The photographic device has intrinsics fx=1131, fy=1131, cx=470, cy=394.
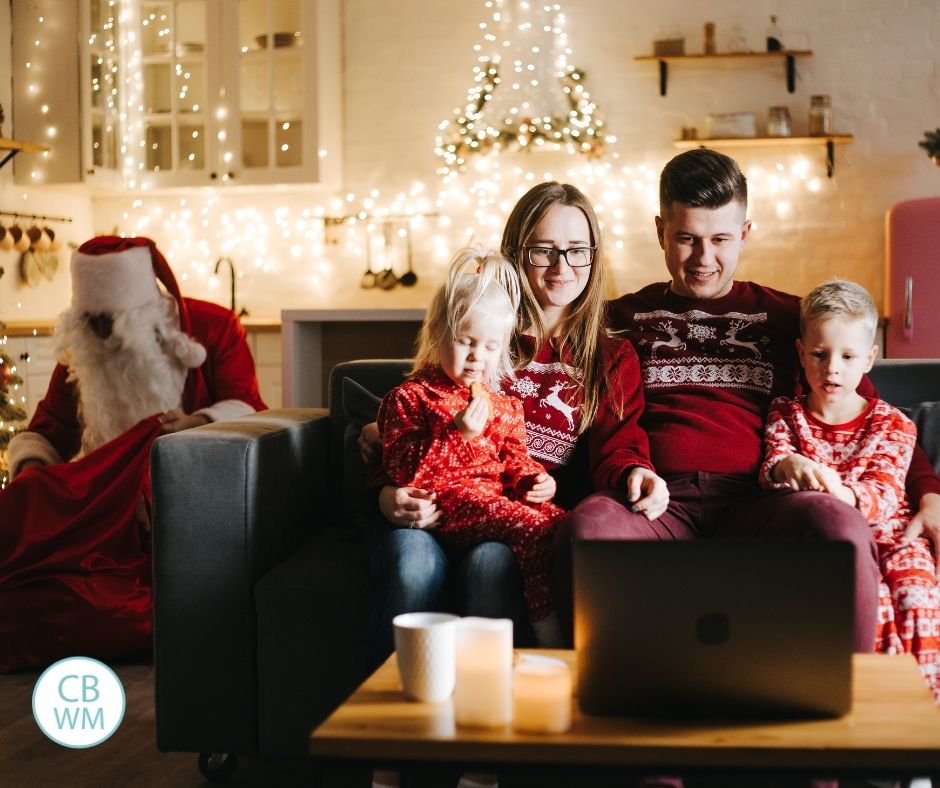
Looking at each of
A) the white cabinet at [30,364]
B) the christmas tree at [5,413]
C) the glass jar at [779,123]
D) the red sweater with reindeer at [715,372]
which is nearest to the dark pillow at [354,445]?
the red sweater with reindeer at [715,372]

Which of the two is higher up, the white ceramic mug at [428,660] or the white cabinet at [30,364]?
the white cabinet at [30,364]

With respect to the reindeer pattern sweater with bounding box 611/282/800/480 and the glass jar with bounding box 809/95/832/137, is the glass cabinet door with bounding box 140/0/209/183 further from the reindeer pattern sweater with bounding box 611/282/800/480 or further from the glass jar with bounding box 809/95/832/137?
the reindeer pattern sweater with bounding box 611/282/800/480

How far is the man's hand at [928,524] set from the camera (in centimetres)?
194

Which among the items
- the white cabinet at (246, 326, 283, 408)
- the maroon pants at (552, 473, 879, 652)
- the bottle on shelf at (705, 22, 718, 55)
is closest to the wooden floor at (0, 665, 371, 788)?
the maroon pants at (552, 473, 879, 652)

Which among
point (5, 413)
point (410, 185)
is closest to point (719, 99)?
point (410, 185)

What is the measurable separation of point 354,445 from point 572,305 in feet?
1.85

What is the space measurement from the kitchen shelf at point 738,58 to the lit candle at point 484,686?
424 cm

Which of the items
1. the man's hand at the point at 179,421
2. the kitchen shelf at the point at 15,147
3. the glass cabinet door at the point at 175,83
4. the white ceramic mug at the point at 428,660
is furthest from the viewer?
the glass cabinet door at the point at 175,83

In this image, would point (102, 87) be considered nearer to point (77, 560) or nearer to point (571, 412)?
point (77, 560)

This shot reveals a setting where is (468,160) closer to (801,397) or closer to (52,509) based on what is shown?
(52,509)

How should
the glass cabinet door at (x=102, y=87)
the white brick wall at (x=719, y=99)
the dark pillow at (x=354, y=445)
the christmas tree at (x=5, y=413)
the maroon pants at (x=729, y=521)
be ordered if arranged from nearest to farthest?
the maroon pants at (x=729, y=521)
the dark pillow at (x=354, y=445)
the christmas tree at (x=5, y=413)
the white brick wall at (x=719, y=99)
the glass cabinet door at (x=102, y=87)

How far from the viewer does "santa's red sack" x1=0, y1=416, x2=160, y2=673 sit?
2.80 metres

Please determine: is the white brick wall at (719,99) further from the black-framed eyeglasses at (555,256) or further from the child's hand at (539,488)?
the child's hand at (539,488)

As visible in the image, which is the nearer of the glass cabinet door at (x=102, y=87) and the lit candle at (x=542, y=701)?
the lit candle at (x=542, y=701)
